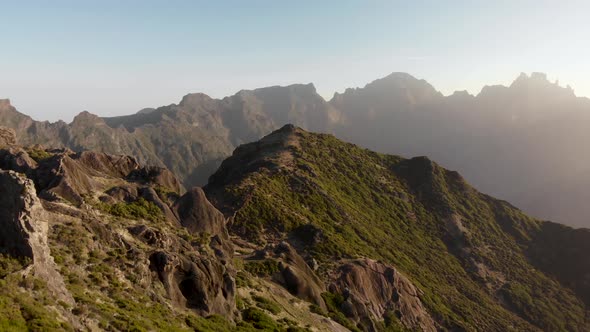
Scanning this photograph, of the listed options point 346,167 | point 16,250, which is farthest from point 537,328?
point 16,250

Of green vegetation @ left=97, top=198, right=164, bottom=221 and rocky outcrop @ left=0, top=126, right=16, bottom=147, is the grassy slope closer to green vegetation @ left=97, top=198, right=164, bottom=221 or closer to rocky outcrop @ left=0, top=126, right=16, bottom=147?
green vegetation @ left=97, top=198, right=164, bottom=221

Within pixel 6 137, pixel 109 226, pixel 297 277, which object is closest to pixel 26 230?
pixel 109 226

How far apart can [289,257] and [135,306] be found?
35403 millimetres

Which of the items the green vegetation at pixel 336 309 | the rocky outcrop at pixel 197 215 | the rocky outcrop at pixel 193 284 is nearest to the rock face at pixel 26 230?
the rocky outcrop at pixel 193 284

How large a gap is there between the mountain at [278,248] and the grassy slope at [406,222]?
481mm

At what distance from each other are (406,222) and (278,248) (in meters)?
67.8

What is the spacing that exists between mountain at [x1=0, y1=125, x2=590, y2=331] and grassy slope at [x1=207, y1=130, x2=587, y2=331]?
0.48 m

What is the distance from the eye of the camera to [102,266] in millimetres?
29281

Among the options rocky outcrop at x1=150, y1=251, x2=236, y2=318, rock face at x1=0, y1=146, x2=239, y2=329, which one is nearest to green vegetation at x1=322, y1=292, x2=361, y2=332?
rock face at x1=0, y1=146, x2=239, y2=329

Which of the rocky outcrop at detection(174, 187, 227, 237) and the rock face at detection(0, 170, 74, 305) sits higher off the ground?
the rock face at detection(0, 170, 74, 305)

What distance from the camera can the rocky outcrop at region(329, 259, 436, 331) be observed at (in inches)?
2420

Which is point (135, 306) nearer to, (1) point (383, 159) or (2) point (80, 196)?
(2) point (80, 196)

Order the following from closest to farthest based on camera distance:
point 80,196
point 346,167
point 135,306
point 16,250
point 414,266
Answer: point 16,250
point 135,306
point 80,196
point 414,266
point 346,167

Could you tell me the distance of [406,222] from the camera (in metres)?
118
